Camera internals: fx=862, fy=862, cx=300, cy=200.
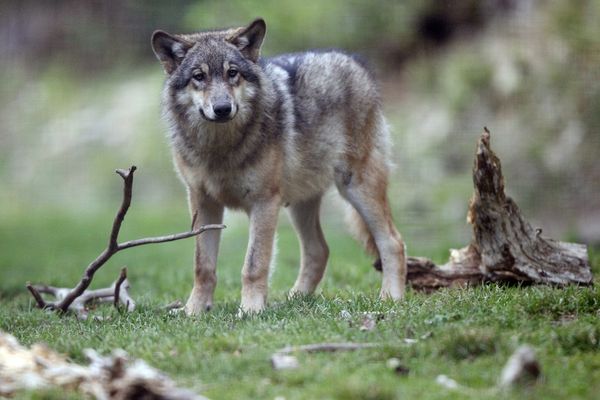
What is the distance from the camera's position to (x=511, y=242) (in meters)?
6.68

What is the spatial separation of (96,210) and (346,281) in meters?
10.7

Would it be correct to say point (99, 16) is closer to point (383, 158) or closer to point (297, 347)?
point (383, 158)

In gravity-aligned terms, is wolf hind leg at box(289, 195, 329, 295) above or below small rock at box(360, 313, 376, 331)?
above

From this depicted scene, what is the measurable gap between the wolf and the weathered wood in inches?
30.4

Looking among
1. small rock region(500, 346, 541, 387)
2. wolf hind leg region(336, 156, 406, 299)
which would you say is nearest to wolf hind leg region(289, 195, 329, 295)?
wolf hind leg region(336, 156, 406, 299)

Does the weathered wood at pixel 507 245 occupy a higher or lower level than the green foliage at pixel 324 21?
lower

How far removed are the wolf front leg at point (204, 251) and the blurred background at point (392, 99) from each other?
0.69 metres

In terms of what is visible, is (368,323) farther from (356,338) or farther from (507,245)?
(507,245)

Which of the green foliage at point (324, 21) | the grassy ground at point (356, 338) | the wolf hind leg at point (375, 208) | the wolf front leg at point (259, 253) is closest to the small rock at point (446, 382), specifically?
the grassy ground at point (356, 338)

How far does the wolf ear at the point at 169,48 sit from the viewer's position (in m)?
Result: 6.51

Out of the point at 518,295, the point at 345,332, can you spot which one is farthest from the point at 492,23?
the point at 345,332

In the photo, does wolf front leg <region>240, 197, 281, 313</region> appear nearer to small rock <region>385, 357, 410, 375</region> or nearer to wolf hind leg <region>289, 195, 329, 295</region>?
wolf hind leg <region>289, 195, 329, 295</region>

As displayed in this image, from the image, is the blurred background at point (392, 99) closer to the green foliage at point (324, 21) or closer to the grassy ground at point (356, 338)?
the green foliage at point (324, 21)

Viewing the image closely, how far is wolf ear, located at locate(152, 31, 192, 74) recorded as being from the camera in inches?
256
